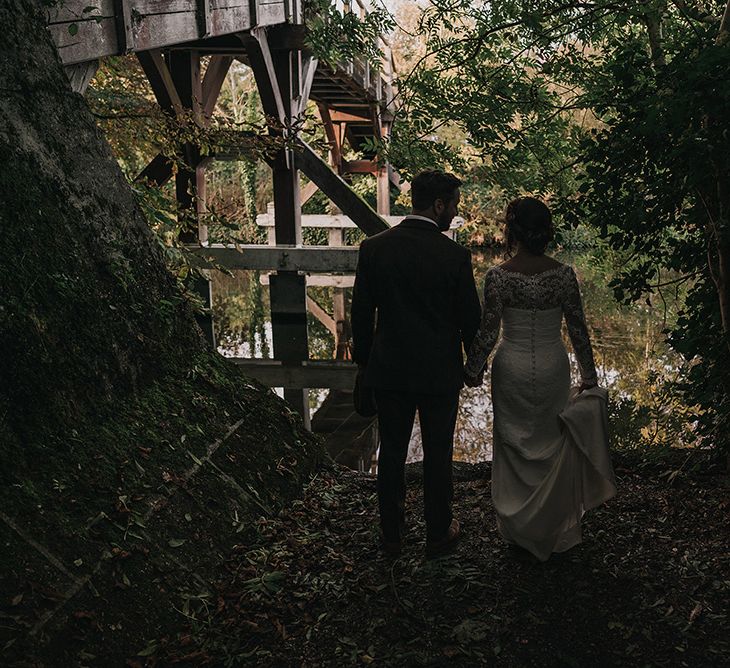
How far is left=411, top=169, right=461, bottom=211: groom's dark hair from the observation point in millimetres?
3631

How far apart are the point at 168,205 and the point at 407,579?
3691mm

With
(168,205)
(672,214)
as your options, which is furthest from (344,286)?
(672,214)

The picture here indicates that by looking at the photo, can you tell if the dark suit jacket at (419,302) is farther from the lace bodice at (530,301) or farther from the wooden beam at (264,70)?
the wooden beam at (264,70)

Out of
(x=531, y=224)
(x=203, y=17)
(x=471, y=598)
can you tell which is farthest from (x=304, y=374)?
(x=471, y=598)

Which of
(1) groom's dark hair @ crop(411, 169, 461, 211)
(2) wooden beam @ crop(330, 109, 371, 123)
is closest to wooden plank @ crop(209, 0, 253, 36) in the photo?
(1) groom's dark hair @ crop(411, 169, 461, 211)

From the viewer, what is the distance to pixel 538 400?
3732mm

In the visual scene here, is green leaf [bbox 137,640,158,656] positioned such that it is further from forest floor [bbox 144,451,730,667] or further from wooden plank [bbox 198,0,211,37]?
wooden plank [bbox 198,0,211,37]

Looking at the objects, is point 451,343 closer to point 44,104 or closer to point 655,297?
point 44,104

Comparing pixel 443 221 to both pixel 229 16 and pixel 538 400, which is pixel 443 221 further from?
pixel 229 16

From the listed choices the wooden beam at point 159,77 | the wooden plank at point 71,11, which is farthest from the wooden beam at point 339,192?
the wooden plank at point 71,11

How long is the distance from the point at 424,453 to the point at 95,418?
1.49 m

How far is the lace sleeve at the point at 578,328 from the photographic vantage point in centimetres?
371

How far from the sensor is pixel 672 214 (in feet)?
15.1

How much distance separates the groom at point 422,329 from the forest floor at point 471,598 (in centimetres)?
37
